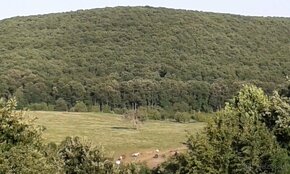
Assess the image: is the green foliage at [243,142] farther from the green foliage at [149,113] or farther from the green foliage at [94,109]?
the green foliage at [94,109]

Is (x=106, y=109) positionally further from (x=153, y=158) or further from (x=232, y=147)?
(x=232, y=147)

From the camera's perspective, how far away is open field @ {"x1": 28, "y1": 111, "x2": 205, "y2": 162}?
97.2 meters

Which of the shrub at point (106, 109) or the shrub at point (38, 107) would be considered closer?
the shrub at point (38, 107)

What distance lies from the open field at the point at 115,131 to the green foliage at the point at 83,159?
4413cm

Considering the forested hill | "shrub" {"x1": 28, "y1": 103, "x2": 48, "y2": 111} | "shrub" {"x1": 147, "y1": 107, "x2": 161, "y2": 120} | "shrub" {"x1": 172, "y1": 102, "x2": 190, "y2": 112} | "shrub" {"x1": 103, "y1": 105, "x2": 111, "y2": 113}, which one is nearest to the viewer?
"shrub" {"x1": 147, "y1": 107, "x2": 161, "y2": 120}

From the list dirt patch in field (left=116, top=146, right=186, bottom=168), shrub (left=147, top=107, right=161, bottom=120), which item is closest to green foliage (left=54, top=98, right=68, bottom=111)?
shrub (left=147, top=107, right=161, bottom=120)

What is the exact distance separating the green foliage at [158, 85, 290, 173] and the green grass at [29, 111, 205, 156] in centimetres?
4288

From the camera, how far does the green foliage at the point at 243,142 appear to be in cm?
4466

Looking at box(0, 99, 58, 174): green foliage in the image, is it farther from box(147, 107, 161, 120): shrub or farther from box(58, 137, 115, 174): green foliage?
box(147, 107, 161, 120): shrub

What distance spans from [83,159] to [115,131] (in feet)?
231

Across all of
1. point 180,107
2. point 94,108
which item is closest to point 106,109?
point 94,108

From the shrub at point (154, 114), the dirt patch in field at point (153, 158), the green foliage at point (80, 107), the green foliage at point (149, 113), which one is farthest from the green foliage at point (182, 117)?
the dirt patch in field at point (153, 158)

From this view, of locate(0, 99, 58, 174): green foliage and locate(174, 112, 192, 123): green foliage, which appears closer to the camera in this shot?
locate(0, 99, 58, 174): green foliage

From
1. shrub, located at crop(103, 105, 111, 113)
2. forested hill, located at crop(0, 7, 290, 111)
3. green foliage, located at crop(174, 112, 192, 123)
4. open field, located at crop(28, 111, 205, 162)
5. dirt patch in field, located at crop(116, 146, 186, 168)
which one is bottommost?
dirt patch in field, located at crop(116, 146, 186, 168)
